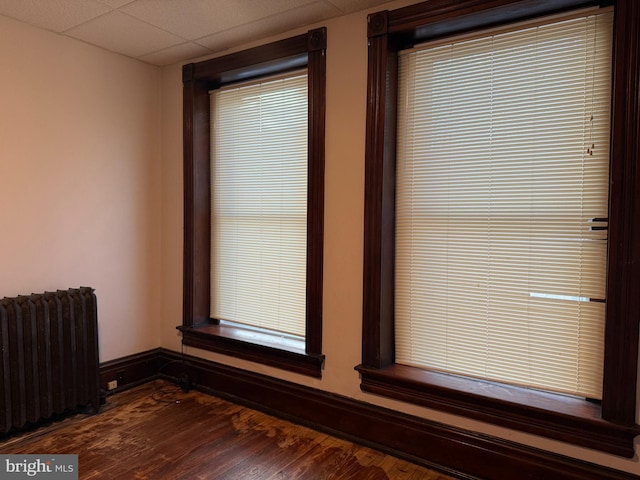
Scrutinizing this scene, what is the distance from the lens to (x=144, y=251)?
3449 millimetres

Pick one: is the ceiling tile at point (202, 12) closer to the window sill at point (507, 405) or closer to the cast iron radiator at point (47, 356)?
the cast iron radiator at point (47, 356)

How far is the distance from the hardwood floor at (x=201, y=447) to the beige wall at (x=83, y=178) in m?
0.68

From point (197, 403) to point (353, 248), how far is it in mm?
1691

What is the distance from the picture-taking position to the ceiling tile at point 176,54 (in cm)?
304

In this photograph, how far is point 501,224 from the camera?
2.18 meters

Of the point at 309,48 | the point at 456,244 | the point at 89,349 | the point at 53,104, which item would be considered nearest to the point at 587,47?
the point at 456,244

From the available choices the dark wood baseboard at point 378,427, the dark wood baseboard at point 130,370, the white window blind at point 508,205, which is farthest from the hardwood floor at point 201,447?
the white window blind at point 508,205

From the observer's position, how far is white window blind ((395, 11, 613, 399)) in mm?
1975

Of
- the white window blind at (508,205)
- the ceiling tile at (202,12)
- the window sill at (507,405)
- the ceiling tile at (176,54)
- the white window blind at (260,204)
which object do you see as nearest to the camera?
the window sill at (507,405)

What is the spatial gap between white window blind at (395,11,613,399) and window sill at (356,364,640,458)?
7 centimetres

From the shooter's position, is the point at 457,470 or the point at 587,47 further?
the point at 457,470

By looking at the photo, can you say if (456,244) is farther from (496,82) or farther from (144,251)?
(144,251)

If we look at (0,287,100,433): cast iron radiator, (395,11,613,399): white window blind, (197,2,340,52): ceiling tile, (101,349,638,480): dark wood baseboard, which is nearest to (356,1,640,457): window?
(395,11,613,399): white window blind

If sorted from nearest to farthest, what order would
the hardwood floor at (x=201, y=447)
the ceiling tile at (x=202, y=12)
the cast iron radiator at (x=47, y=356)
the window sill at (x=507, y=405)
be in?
1. the window sill at (x=507, y=405)
2. the hardwood floor at (x=201, y=447)
3. the ceiling tile at (x=202, y=12)
4. the cast iron radiator at (x=47, y=356)
